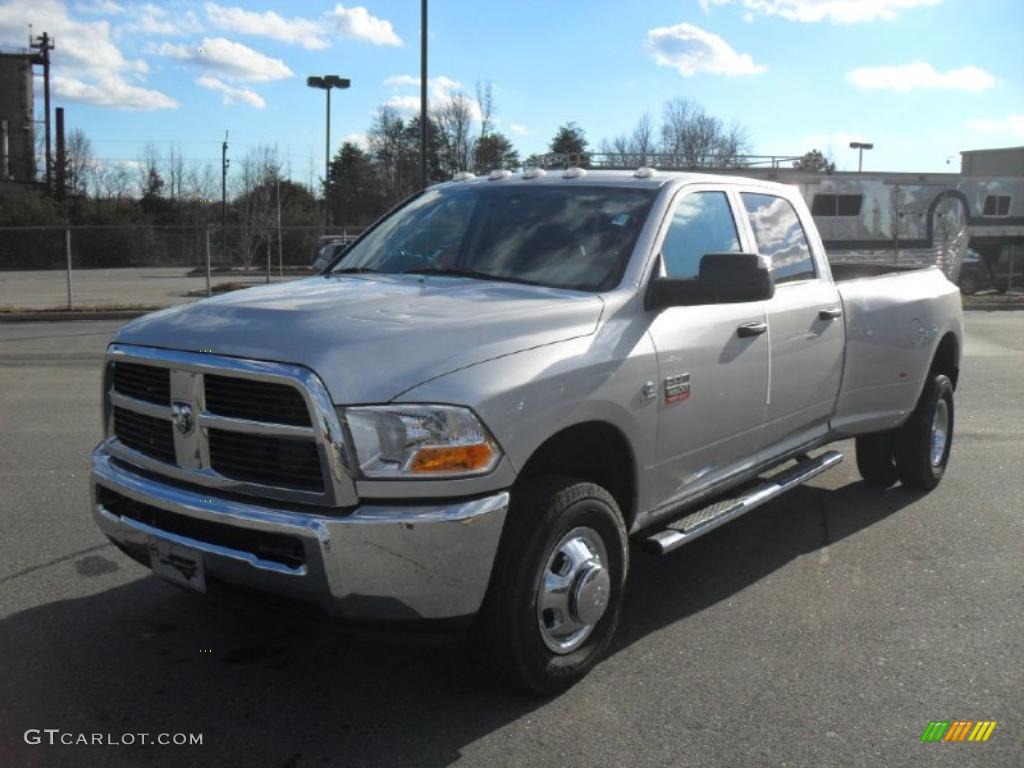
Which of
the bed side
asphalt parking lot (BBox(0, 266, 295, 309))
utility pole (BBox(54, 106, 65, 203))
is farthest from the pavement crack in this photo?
utility pole (BBox(54, 106, 65, 203))

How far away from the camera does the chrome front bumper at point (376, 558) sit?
9.66ft

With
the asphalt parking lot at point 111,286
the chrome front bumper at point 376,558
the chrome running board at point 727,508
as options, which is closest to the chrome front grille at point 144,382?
the chrome front bumper at point 376,558

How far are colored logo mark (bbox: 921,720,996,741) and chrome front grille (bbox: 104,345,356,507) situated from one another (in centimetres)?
216

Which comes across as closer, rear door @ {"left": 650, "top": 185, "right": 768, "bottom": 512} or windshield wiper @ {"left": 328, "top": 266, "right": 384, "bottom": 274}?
rear door @ {"left": 650, "top": 185, "right": 768, "bottom": 512}

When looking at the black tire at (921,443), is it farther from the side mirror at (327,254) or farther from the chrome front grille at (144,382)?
the chrome front grille at (144,382)

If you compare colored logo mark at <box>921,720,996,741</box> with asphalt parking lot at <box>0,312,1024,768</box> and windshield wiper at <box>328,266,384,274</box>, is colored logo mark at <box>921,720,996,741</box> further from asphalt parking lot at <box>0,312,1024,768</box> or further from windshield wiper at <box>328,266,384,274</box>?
windshield wiper at <box>328,266,384,274</box>

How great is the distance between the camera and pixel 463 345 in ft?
10.6

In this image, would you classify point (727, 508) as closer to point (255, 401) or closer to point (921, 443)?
point (255, 401)

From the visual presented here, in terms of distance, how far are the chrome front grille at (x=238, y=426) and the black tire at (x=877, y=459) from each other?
14.8 feet

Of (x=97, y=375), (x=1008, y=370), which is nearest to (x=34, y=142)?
(x=97, y=375)

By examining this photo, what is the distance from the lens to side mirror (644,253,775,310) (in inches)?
152

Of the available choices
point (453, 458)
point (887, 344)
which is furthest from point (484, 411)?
point (887, 344)

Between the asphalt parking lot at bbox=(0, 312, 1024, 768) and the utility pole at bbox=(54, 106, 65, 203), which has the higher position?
the utility pole at bbox=(54, 106, 65, 203)

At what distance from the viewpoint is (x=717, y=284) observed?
3.85m
